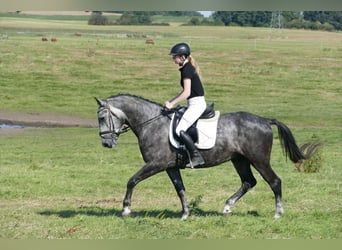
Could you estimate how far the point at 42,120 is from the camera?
3422cm

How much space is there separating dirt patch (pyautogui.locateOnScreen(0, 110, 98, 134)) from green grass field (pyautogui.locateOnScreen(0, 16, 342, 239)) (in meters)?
1.31

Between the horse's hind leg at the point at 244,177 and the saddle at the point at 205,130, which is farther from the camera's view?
the horse's hind leg at the point at 244,177

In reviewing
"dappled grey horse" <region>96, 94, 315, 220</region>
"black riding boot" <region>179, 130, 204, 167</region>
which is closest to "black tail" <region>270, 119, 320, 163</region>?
"dappled grey horse" <region>96, 94, 315, 220</region>

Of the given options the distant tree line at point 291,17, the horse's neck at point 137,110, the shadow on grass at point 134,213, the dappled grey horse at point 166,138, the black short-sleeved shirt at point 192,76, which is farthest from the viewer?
the shadow on grass at point 134,213

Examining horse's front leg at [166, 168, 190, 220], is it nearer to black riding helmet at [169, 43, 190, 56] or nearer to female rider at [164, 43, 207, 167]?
female rider at [164, 43, 207, 167]

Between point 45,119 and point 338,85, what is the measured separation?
2216 cm

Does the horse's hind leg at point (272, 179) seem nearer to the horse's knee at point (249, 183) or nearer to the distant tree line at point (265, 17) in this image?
the horse's knee at point (249, 183)

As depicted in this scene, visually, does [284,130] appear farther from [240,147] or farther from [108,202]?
[108,202]

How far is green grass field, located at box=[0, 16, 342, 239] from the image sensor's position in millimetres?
10039

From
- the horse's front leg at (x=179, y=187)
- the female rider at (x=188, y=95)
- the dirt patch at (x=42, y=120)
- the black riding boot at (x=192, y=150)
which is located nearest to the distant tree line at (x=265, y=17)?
the female rider at (x=188, y=95)

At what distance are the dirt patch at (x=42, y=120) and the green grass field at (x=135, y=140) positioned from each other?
1.31 m

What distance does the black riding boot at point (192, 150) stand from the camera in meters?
10.1

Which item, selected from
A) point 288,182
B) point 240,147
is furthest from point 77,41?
point 240,147

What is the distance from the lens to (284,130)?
36.1 feet
